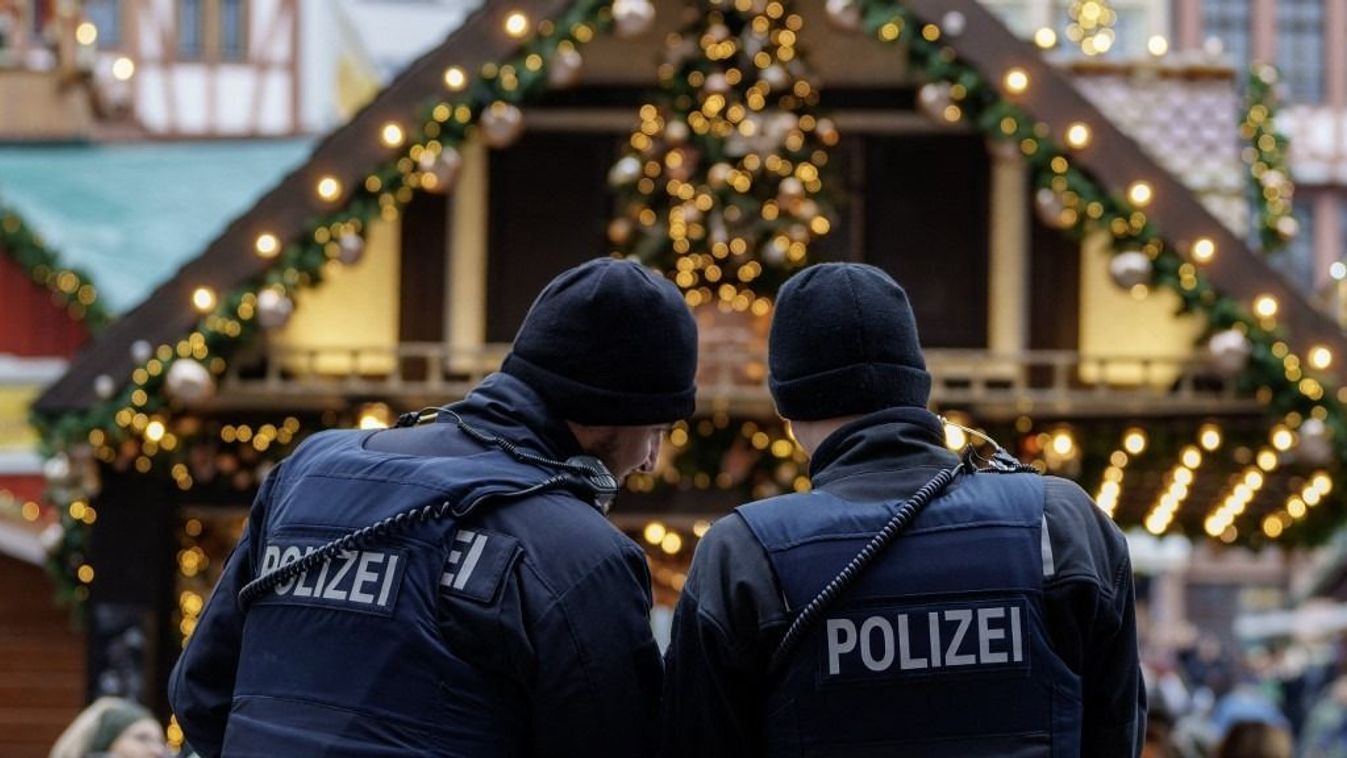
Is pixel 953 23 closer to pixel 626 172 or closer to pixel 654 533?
pixel 626 172

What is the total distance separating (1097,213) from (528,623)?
724 centimetres

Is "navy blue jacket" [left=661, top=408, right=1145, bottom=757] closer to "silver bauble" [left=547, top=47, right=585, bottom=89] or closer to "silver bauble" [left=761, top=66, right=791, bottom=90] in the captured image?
"silver bauble" [left=547, top=47, right=585, bottom=89]

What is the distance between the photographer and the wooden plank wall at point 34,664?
1414cm

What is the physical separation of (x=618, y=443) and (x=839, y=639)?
0.62 meters

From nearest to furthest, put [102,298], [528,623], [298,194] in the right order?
[528,623], [298,194], [102,298]

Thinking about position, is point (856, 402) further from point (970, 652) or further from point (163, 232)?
point (163, 232)

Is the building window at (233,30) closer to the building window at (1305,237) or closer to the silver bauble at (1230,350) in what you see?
the building window at (1305,237)

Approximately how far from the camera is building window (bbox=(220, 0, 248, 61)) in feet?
102

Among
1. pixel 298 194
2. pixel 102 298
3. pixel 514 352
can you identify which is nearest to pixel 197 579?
pixel 298 194

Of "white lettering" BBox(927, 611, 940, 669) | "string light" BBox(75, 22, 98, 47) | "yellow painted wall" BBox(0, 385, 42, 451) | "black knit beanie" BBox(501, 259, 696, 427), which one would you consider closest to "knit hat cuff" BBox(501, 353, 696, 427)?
"black knit beanie" BBox(501, 259, 696, 427)

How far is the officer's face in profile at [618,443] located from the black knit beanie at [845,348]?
0.27 m

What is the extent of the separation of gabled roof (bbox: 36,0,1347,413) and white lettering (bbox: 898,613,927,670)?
7.04 meters

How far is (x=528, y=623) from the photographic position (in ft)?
12.8

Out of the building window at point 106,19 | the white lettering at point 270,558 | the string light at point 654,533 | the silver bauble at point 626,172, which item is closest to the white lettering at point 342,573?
the white lettering at point 270,558
